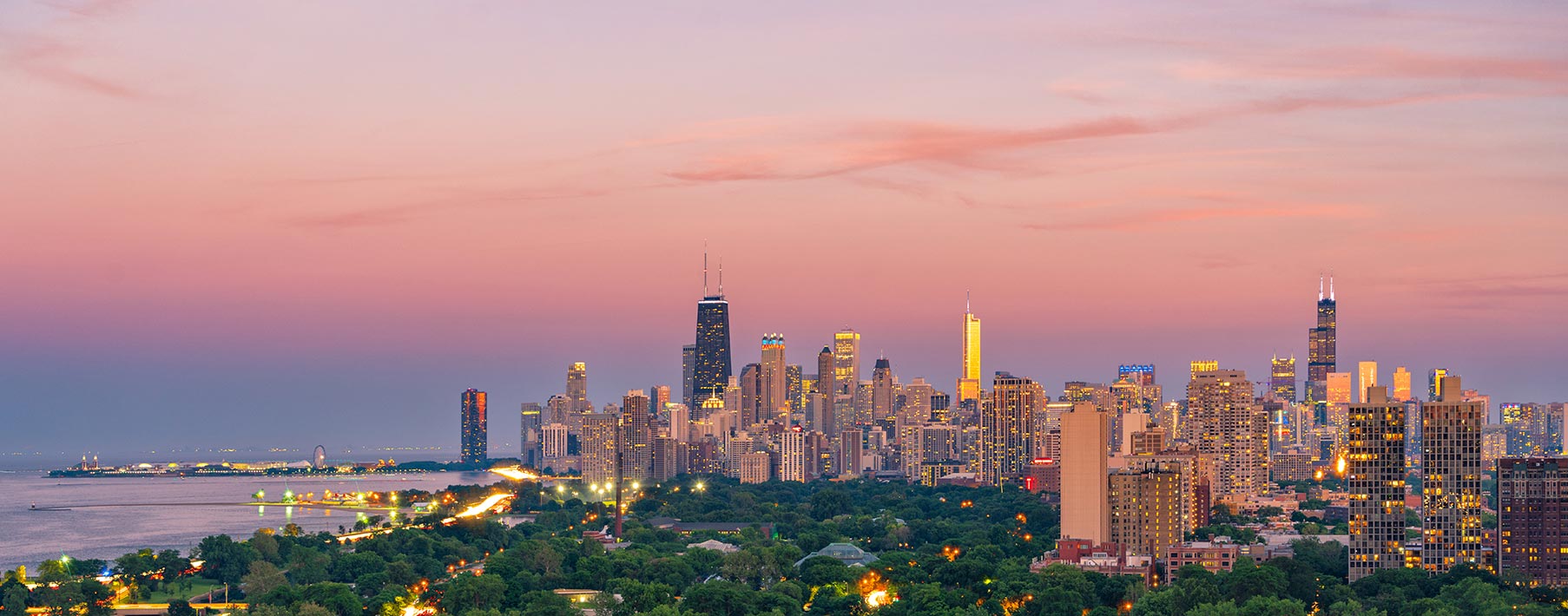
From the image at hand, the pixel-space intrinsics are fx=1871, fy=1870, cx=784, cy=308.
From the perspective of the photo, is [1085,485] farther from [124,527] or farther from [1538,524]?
[124,527]

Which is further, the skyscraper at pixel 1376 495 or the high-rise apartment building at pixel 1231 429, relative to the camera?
the high-rise apartment building at pixel 1231 429

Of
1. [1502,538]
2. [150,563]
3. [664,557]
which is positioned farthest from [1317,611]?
[150,563]

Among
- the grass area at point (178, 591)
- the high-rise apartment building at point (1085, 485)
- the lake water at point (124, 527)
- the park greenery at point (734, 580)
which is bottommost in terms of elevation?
the lake water at point (124, 527)

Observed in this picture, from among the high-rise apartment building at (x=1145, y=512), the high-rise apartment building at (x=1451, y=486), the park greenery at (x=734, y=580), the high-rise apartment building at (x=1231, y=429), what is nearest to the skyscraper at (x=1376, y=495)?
the high-rise apartment building at (x=1451, y=486)

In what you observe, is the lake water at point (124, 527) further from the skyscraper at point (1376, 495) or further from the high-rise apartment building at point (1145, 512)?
the skyscraper at point (1376, 495)

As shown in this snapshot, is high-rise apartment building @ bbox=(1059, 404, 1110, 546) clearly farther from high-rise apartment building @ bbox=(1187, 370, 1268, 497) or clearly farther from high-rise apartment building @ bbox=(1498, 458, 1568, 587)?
high-rise apartment building @ bbox=(1187, 370, 1268, 497)

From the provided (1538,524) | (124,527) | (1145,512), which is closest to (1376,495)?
(1538,524)
